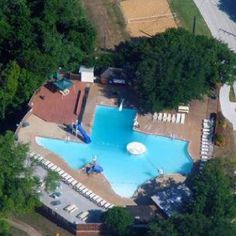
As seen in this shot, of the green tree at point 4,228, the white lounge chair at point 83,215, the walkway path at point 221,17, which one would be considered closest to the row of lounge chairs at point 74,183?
the white lounge chair at point 83,215

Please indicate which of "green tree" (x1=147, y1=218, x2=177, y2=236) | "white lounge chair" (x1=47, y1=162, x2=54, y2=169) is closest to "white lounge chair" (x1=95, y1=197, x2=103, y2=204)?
"white lounge chair" (x1=47, y1=162, x2=54, y2=169)

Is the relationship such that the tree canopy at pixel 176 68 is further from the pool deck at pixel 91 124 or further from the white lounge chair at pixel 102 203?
the white lounge chair at pixel 102 203

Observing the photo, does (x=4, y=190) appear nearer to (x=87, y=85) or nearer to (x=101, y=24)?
(x=87, y=85)

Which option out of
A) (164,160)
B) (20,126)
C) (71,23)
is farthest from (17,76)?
(164,160)

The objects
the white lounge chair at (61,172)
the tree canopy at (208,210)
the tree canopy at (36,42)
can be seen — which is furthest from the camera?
the tree canopy at (36,42)

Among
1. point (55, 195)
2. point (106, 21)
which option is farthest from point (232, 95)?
point (55, 195)
